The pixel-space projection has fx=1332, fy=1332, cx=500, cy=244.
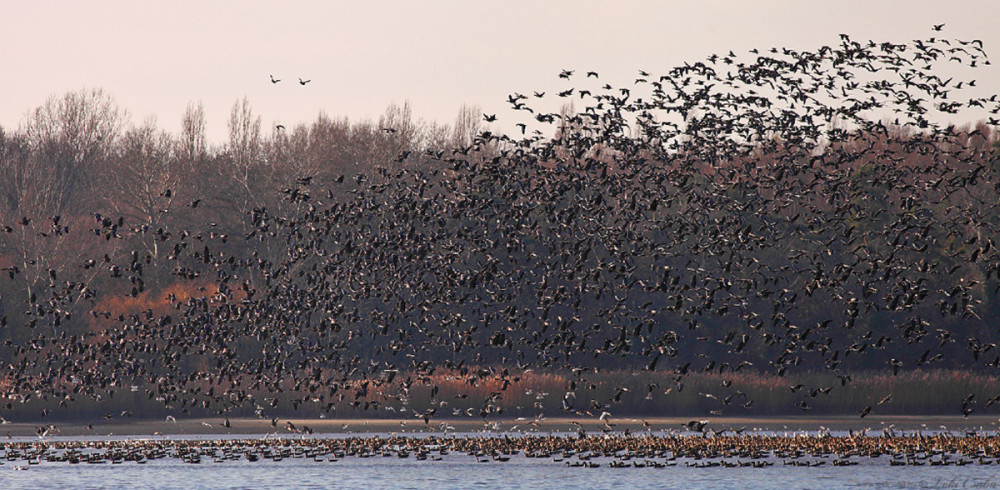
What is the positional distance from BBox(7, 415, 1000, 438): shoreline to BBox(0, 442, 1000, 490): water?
9964mm

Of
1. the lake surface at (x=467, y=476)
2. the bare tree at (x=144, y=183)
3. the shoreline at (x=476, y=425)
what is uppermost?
the bare tree at (x=144, y=183)

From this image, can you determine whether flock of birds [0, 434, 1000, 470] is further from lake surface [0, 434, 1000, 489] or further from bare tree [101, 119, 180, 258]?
bare tree [101, 119, 180, 258]

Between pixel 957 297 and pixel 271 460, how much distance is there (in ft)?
152

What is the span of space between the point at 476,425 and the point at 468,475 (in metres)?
17.2

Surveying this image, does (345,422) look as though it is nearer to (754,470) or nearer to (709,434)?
(709,434)

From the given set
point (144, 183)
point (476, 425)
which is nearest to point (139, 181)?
point (144, 183)

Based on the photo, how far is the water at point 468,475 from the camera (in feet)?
122

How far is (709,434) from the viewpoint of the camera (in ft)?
165

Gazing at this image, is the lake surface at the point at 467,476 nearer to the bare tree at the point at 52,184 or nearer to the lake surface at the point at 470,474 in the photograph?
the lake surface at the point at 470,474

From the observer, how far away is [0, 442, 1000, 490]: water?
37.1 metres

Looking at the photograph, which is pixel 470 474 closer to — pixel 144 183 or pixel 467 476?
pixel 467 476

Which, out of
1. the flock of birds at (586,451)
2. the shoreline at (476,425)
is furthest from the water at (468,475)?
the shoreline at (476,425)

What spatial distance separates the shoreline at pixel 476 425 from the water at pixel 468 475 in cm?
996

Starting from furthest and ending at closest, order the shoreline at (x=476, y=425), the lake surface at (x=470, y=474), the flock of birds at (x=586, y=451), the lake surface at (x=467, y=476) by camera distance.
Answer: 1. the shoreline at (x=476, y=425)
2. the flock of birds at (x=586, y=451)
3. the lake surface at (x=470, y=474)
4. the lake surface at (x=467, y=476)
